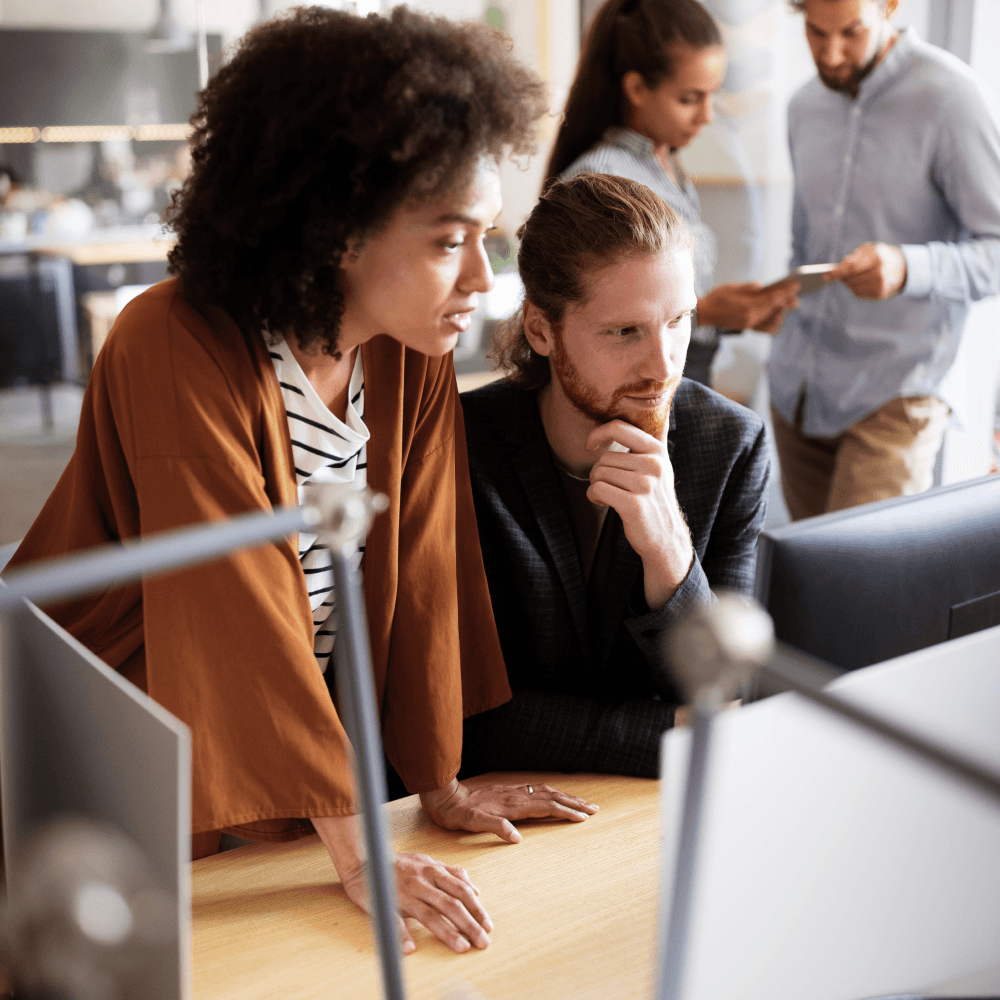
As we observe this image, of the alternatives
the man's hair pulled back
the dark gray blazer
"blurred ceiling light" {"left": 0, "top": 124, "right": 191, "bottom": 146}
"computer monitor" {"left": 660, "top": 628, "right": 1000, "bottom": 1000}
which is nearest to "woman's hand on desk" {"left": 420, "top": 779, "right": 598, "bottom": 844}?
the dark gray blazer

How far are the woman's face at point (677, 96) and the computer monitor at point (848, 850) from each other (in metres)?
1.59

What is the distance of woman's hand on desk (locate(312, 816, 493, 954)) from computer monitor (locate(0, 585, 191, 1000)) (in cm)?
25

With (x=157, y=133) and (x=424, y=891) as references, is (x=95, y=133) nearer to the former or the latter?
(x=157, y=133)

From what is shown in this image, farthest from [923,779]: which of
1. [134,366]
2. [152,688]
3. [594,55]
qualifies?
[594,55]

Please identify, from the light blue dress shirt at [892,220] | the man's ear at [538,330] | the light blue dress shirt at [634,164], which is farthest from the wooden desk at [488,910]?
the light blue dress shirt at [892,220]

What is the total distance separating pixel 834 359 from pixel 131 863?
Answer: 2.11m

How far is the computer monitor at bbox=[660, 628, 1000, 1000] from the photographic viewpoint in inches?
18.9

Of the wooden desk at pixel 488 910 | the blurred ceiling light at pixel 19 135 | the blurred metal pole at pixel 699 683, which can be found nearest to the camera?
the blurred metal pole at pixel 699 683

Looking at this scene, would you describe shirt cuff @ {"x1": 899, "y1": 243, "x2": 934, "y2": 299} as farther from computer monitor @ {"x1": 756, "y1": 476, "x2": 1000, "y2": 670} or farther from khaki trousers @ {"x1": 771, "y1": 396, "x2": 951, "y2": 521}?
computer monitor @ {"x1": 756, "y1": 476, "x2": 1000, "y2": 670}

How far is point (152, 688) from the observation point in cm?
76

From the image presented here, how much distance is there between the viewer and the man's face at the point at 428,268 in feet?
2.79

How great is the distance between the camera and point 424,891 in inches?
30.8

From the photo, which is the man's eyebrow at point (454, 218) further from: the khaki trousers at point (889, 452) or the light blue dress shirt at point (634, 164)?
the khaki trousers at point (889, 452)

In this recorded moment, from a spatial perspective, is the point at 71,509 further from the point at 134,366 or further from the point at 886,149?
the point at 886,149
